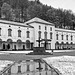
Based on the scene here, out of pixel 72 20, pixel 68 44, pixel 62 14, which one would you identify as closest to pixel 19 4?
pixel 62 14

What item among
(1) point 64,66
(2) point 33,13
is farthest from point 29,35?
(1) point 64,66

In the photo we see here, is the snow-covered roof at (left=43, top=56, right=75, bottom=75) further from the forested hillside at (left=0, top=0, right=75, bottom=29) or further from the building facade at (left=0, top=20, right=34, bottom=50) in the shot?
the forested hillside at (left=0, top=0, right=75, bottom=29)

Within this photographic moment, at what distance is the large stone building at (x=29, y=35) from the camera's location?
47.8 metres

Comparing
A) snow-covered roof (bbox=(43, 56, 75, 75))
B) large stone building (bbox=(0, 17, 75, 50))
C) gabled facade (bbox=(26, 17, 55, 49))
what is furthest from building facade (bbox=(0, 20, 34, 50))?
snow-covered roof (bbox=(43, 56, 75, 75))

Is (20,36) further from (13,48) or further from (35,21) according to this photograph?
(35,21)

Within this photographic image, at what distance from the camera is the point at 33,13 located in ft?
306

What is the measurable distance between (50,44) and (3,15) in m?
43.9

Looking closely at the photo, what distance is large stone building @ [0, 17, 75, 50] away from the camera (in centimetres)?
4779

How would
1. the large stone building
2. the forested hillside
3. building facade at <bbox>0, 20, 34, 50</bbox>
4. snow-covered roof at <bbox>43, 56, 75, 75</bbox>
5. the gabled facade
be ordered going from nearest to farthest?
1. snow-covered roof at <bbox>43, 56, 75, 75</bbox>
2. building facade at <bbox>0, 20, 34, 50</bbox>
3. the large stone building
4. the gabled facade
5. the forested hillside

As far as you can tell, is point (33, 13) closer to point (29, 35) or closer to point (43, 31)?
point (43, 31)

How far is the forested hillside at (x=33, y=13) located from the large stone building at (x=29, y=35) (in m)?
24.0

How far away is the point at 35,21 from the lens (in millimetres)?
56500

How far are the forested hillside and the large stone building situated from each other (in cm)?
2398

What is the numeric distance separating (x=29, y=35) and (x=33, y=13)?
1615 inches
